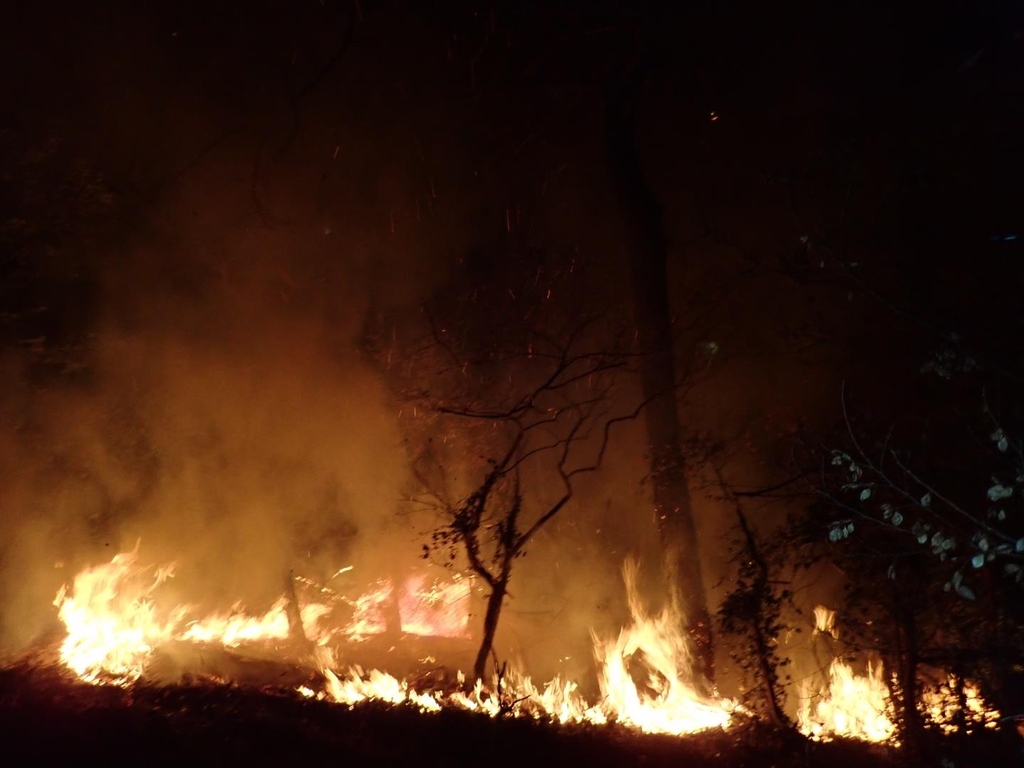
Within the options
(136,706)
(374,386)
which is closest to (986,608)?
(136,706)

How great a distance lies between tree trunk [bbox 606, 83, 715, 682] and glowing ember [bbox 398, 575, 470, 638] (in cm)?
307

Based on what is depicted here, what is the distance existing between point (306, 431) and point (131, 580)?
3.12 metres

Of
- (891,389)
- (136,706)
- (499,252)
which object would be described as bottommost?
(136,706)

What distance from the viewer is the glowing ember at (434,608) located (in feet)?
34.6

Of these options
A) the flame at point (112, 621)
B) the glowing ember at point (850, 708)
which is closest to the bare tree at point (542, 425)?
the flame at point (112, 621)

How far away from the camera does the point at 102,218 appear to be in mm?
10898

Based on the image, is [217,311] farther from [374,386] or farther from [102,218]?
[374,386]

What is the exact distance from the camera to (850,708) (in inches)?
265

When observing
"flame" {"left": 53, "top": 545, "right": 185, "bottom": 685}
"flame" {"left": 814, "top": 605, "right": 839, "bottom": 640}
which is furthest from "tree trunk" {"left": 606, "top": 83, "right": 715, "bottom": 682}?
"flame" {"left": 53, "top": 545, "right": 185, "bottom": 685}

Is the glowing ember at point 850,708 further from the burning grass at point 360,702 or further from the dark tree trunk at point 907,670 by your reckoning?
the dark tree trunk at point 907,670

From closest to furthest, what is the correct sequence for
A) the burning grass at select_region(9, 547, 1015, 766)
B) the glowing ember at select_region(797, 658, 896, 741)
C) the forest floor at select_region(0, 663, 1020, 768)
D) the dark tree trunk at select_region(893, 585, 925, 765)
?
the forest floor at select_region(0, 663, 1020, 768) < the burning grass at select_region(9, 547, 1015, 766) < the dark tree trunk at select_region(893, 585, 925, 765) < the glowing ember at select_region(797, 658, 896, 741)

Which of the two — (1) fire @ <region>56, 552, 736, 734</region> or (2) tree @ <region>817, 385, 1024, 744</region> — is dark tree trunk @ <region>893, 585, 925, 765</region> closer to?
(2) tree @ <region>817, 385, 1024, 744</region>

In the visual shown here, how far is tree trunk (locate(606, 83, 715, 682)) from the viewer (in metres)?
8.62

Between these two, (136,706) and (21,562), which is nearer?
(136,706)
